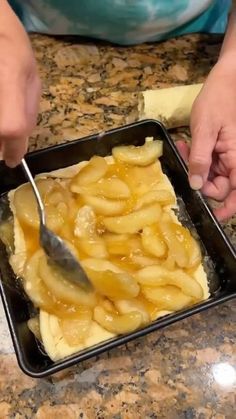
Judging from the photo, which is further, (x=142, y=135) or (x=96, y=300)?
(x=142, y=135)

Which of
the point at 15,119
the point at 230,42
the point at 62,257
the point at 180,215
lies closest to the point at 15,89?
the point at 15,119

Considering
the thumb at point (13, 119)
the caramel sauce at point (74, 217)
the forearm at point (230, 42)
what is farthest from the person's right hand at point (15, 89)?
the forearm at point (230, 42)

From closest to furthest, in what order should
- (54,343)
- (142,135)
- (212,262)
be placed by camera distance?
(54,343)
(212,262)
(142,135)

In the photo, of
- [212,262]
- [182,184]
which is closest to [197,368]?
[212,262]

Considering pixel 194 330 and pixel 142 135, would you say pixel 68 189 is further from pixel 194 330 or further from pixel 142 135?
pixel 194 330

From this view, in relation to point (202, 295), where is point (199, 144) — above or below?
above

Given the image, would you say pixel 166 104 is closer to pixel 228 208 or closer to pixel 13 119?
pixel 228 208
